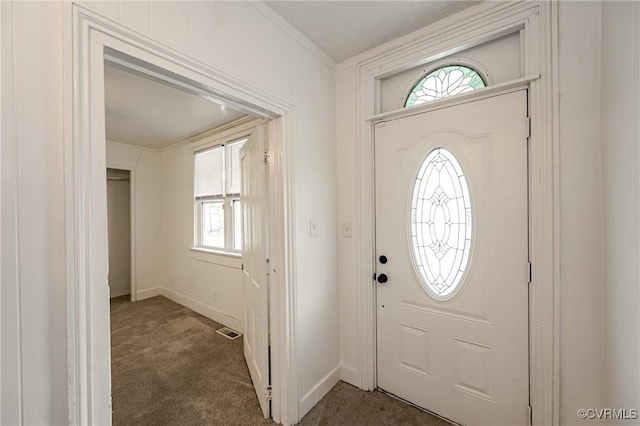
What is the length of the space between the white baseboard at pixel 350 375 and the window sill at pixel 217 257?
1691 mm

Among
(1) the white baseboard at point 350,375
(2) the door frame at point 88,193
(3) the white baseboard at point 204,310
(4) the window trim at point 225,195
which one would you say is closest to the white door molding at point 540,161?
(1) the white baseboard at point 350,375

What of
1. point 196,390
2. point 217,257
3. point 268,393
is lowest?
point 196,390

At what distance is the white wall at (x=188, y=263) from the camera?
332 cm

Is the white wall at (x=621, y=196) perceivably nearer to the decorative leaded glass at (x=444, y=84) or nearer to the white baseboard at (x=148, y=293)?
the decorative leaded glass at (x=444, y=84)

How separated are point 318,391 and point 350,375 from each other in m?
0.32

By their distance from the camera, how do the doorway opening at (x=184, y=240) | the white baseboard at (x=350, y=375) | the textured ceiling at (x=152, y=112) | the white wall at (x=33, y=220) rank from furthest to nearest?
the textured ceiling at (x=152, y=112), the white baseboard at (x=350, y=375), the doorway opening at (x=184, y=240), the white wall at (x=33, y=220)

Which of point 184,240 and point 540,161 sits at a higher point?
point 540,161

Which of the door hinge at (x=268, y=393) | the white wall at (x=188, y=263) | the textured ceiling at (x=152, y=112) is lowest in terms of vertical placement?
the door hinge at (x=268, y=393)

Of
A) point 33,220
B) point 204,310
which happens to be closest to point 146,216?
point 204,310

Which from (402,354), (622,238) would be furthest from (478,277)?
(402,354)

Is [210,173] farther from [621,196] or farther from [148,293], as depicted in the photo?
[621,196]

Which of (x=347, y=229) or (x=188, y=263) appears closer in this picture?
→ (x=347, y=229)

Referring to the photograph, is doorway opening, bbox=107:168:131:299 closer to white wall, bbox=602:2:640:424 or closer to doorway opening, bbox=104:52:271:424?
doorway opening, bbox=104:52:271:424

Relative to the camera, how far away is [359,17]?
1.67m
